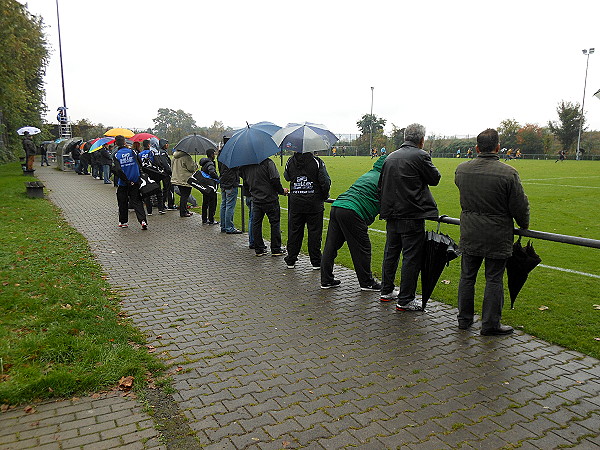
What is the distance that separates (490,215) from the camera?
4750 mm

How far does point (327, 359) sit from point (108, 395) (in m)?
1.83

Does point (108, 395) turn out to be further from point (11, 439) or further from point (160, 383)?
point (11, 439)

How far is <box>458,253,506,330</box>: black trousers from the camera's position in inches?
191

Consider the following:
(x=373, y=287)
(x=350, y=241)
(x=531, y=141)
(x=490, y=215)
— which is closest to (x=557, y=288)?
(x=373, y=287)

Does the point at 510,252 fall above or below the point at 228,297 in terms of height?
above

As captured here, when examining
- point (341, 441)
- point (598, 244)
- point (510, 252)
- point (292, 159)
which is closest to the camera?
point (341, 441)

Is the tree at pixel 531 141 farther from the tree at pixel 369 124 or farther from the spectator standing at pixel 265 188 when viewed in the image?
the spectator standing at pixel 265 188

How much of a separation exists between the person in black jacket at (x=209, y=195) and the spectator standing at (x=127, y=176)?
1.42 metres

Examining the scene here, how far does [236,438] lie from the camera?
3240mm

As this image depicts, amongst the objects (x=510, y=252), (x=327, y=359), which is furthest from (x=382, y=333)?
(x=510, y=252)

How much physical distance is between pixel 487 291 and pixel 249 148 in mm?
4589

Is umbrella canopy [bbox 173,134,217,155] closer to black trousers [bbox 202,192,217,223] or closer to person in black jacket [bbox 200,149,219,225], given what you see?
person in black jacket [bbox 200,149,219,225]

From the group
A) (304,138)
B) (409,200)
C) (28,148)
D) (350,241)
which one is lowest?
(350,241)

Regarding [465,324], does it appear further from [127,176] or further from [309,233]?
[127,176]
